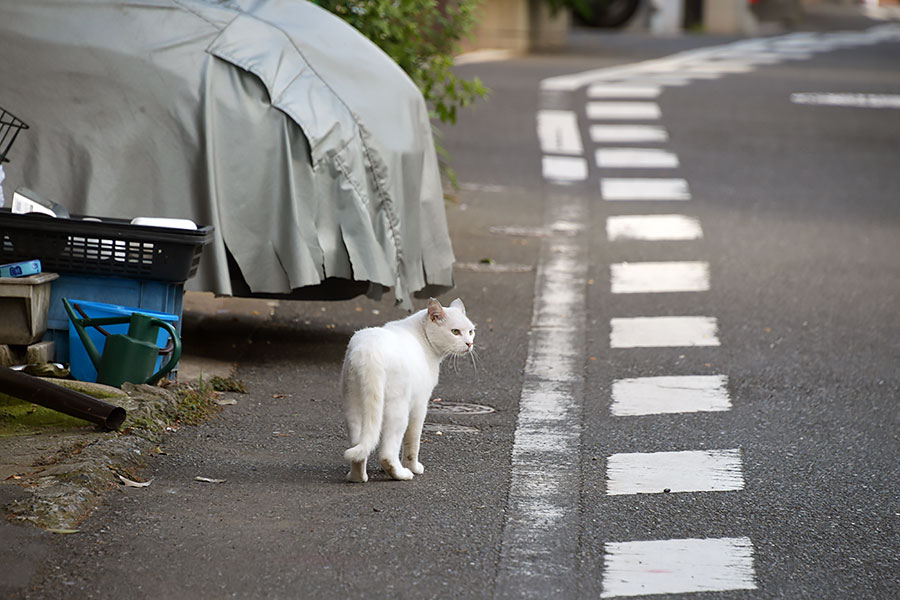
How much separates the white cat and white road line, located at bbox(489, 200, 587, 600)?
0.52 metres

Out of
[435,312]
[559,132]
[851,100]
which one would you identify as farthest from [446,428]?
[851,100]

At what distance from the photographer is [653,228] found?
1274 centimetres

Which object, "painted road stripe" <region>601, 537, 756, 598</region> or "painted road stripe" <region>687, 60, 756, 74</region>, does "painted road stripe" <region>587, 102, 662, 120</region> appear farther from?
"painted road stripe" <region>601, 537, 756, 598</region>

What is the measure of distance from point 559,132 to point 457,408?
399 inches

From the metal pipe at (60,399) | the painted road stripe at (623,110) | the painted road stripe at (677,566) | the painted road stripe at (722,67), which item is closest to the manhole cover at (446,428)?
the metal pipe at (60,399)

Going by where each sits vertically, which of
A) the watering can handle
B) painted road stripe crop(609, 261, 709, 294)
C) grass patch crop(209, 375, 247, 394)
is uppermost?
the watering can handle

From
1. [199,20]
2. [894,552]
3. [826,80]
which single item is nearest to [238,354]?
[199,20]

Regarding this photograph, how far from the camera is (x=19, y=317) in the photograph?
22.6 ft

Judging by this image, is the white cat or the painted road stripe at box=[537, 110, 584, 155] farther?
the painted road stripe at box=[537, 110, 584, 155]

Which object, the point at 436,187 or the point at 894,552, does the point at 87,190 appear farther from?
the point at 894,552

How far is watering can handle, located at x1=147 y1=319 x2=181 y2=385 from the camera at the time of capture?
22.1 ft

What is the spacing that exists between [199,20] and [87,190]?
3.90ft

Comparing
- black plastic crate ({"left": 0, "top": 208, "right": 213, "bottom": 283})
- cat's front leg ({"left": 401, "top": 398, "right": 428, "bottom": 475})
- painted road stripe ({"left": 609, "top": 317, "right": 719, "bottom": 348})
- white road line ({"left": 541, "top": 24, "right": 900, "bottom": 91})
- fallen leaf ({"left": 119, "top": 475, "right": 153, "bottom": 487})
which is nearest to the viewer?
fallen leaf ({"left": 119, "top": 475, "right": 153, "bottom": 487})

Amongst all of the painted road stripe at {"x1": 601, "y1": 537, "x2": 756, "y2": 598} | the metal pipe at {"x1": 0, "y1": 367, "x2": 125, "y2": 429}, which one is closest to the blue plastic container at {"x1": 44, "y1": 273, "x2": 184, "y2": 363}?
the metal pipe at {"x1": 0, "y1": 367, "x2": 125, "y2": 429}
